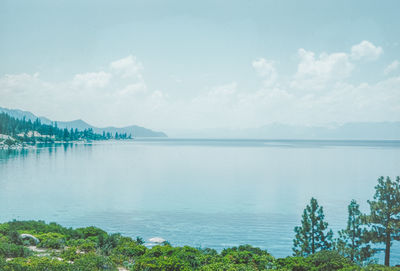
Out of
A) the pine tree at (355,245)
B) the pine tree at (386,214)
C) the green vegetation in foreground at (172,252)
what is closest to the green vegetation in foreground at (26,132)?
the green vegetation in foreground at (172,252)

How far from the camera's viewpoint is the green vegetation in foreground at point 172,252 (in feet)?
34.5

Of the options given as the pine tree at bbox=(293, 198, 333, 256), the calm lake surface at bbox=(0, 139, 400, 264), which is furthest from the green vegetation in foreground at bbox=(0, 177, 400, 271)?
the calm lake surface at bbox=(0, 139, 400, 264)

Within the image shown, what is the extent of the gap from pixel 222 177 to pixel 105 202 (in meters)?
23.9

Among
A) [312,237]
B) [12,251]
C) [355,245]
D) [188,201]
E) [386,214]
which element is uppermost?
[386,214]

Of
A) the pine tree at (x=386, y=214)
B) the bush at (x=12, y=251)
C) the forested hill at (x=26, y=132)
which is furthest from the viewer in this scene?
the forested hill at (x=26, y=132)

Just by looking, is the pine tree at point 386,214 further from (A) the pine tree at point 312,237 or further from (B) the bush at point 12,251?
(B) the bush at point 12,251

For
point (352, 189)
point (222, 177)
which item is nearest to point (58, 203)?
point (222, 177)

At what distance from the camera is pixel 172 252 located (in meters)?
13.1

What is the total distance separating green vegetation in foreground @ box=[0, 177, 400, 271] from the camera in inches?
414

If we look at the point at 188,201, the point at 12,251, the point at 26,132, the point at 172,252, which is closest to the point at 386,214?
the point at 172,252

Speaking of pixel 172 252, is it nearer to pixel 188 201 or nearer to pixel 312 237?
pixel 312 237

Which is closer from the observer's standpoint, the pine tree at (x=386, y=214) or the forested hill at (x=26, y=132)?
the pine tree at (x=386, y=214)

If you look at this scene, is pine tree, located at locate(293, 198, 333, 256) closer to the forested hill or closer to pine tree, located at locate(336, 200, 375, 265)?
pine tree, located at locate(336, 200, 375, 265)

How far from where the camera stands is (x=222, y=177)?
51.2m
